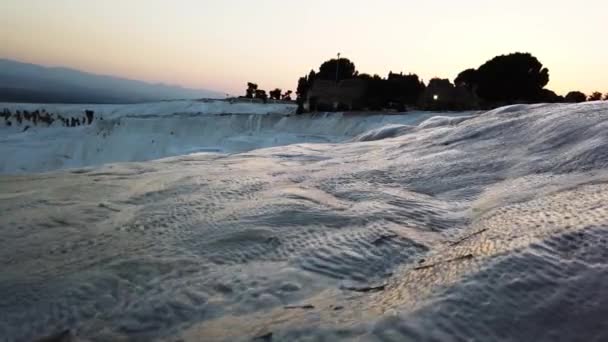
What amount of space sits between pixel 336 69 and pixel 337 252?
134 ft

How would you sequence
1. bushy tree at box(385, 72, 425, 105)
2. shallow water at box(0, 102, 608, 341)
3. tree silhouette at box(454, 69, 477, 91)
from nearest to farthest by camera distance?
shallow water at box(0, 102, 608, 341), bushy tree at box(385, 72, 425, 105), tree silhouette at box(454, 69, 477, 91)

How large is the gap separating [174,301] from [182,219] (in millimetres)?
992

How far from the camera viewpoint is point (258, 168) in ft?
13.9

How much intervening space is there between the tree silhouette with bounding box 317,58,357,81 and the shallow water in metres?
38.8

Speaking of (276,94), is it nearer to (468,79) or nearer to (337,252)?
(468,79)

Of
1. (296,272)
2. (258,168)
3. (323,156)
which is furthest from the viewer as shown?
(323,156)

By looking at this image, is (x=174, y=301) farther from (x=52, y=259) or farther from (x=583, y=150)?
(x=583, y=150)

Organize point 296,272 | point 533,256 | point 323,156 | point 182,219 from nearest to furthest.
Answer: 1. point 533,256
2. point 296,272
3. point 182,219
4. point 323,156

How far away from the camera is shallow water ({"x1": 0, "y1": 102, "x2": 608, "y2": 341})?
1.34 meters

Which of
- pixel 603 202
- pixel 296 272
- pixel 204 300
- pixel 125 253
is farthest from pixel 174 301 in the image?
pixel 603 202

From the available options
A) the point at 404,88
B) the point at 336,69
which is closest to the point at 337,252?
the point at 404,88

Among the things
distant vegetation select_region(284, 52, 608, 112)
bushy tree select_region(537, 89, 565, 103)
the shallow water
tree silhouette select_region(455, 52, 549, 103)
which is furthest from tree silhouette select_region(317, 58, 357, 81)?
the shallow water

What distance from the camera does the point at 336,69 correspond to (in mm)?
41531

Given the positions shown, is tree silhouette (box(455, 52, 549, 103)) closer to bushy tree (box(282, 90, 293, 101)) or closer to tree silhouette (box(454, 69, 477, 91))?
tree silhouette (box(454, 69, 477, 91))
